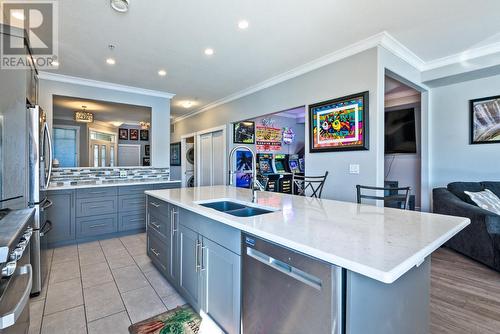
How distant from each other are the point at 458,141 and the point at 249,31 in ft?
12.1

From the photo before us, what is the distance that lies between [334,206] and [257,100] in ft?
10.5

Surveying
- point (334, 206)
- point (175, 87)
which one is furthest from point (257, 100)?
point (334, 206)

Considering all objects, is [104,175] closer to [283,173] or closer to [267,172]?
[267,172]

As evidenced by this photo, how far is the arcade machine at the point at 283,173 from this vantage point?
634cm

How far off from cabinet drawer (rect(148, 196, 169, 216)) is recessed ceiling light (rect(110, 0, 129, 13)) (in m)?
1.86

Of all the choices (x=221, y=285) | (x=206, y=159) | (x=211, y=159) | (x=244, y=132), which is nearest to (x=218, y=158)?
(x=211, y=159)

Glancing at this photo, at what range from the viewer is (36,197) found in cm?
214

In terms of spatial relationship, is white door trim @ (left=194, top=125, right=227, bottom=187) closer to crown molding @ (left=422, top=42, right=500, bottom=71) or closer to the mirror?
the mirror

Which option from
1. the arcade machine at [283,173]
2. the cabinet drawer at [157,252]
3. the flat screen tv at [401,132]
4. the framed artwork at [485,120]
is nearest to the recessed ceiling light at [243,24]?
the cabinet drawer at [157,252]

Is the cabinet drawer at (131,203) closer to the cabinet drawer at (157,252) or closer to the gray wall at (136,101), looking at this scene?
the gray wall at (136,101)

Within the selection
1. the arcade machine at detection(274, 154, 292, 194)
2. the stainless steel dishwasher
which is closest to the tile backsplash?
the arcade machine at detection(274, 154, 292, 194)

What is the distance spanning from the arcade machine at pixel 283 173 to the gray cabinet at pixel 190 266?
14.4ft

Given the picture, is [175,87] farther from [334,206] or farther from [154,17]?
[334,206]

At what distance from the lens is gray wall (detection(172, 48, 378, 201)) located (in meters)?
2.87
